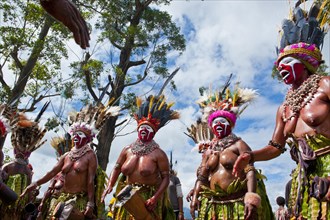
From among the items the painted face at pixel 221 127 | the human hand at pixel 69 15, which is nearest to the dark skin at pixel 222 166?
the painted face at pixel 221 127

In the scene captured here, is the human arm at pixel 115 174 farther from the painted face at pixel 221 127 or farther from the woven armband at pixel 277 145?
the woven armband at pixel 277 145

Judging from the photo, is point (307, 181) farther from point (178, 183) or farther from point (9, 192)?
point (178, 183)

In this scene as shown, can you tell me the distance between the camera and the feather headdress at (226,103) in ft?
19.4

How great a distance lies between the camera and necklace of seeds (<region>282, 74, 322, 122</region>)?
10.9ft

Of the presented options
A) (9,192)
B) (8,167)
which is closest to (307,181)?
(9,192)

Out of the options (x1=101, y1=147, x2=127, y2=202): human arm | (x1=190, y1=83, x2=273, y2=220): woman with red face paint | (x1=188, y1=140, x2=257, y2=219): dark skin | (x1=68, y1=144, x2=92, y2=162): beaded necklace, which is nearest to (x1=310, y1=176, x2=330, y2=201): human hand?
(x1=190, y1=83, x2=273, y2=220): woman with red face paint

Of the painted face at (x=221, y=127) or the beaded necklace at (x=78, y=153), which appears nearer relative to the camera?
the painted face at (x=221, y=127)

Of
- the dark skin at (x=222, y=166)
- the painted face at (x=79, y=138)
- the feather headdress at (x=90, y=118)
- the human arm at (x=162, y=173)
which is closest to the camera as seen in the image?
the dark skin at (x=222, y=166)

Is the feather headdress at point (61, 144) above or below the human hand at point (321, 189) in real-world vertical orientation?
above

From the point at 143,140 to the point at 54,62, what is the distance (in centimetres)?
661

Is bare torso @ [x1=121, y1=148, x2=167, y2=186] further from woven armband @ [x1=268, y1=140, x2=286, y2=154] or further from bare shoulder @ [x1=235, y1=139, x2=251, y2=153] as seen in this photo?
woven armband @ [x1=268, y1=140, x2=286, y2=154]

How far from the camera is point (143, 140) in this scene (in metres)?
6.46

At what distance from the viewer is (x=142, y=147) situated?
636 centimetres

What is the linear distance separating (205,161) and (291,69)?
2546mm
